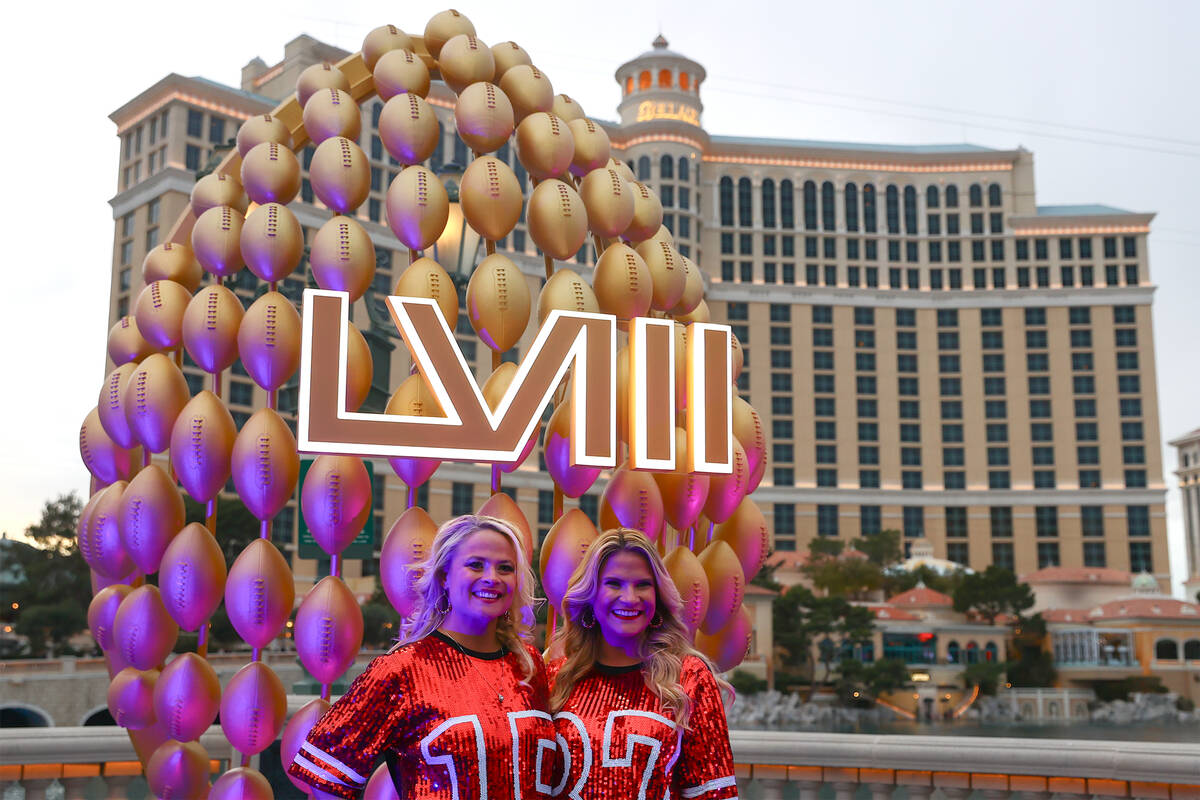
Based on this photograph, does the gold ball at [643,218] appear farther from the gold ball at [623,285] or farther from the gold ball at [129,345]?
the gold ball at [129,345]

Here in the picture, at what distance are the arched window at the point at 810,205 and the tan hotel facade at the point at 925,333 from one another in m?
0.15

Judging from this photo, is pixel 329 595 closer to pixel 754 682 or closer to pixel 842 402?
pixel 754 682

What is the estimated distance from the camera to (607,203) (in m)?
6.66

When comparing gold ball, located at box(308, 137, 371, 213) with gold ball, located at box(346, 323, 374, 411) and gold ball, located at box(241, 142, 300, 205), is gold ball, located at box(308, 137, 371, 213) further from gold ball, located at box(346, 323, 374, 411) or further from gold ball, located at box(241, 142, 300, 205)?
gold ball, located at box(346, 323, 374, 411)

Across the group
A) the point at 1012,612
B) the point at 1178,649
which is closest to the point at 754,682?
the point at 1012,612

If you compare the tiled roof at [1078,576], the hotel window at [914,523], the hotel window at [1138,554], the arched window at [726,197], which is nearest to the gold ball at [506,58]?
the tiled roof at [1078,576]

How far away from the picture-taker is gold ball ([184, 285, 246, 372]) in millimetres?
6488

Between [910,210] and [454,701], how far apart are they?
82.0 meters

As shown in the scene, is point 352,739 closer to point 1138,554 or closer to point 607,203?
point 607,203

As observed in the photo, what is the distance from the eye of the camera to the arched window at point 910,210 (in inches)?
3184

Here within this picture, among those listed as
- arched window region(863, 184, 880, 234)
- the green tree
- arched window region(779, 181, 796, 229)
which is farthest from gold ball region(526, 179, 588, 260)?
arched window region(863, 184, 880, 234)

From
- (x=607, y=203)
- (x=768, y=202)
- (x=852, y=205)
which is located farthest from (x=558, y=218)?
(x=852, y=205)

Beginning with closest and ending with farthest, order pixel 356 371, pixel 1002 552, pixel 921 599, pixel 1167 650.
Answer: pixel 356 371 → pixel 1167 650 → pixel 921 599 → pixel 1002 552

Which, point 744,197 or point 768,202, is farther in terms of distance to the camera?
point 768,202
